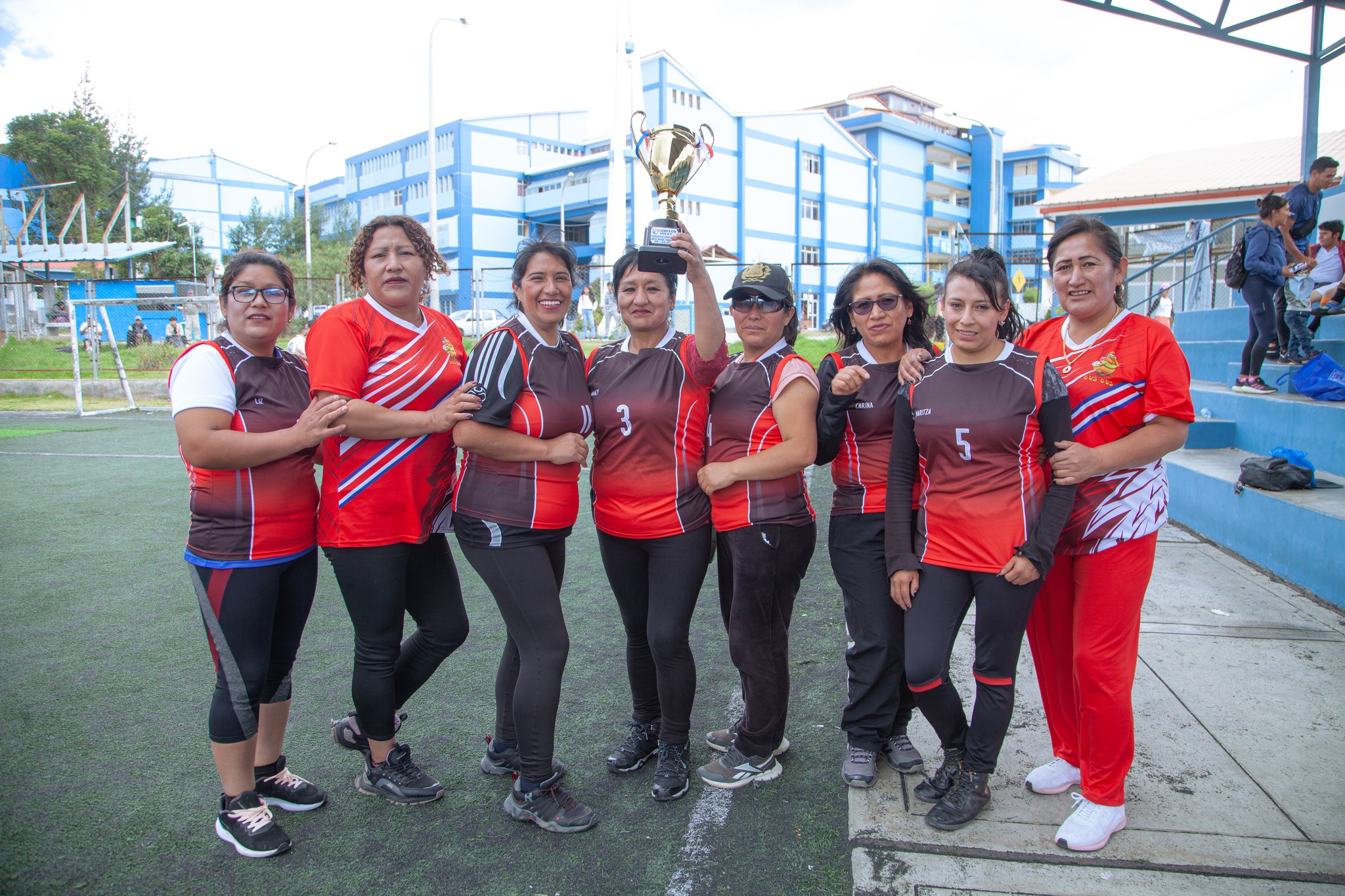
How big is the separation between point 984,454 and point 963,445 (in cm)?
7

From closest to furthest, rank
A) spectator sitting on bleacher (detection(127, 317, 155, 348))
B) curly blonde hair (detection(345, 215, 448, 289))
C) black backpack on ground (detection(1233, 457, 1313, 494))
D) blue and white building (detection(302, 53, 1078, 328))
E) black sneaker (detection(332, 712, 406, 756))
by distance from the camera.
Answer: curly blonde hair (detection(345, 215, 448, 289)) < black sneaker (detection(332, 712, 406, 756)) < black backpack on ground (detection(1233, 457, 1313, 494)) < spectator sitting on bleacher (detection(127, 317, 155, 348)) < blue and white building (detection(302, 53, 1078, 328))

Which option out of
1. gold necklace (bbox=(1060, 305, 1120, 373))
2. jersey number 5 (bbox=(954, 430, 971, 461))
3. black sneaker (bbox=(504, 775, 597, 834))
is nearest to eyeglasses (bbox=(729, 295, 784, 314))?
jersey number 5 (bbox=(954, 430, 971, 461))

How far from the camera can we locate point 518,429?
2.83 metres

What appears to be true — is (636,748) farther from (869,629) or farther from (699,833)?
(869,629)

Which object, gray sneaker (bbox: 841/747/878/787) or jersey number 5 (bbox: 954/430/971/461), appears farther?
gray sneaker (bbox: 841/747/878/787)

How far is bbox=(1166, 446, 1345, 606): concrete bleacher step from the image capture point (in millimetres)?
4867

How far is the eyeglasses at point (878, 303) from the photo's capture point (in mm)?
3045

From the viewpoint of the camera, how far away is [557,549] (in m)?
3.05

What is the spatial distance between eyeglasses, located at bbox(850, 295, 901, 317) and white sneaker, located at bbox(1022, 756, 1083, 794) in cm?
180

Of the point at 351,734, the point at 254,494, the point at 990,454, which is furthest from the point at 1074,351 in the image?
the point at 351,734

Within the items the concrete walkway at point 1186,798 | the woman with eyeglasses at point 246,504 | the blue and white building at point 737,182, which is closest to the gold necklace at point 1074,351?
the concrete walkway at point 1186,798

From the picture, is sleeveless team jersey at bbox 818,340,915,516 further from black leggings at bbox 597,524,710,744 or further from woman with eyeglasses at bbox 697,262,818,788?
black leggings at bbox 597,524,710,744

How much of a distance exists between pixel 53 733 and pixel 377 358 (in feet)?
7.63

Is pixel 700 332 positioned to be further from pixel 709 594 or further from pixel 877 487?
pixel 709 594
